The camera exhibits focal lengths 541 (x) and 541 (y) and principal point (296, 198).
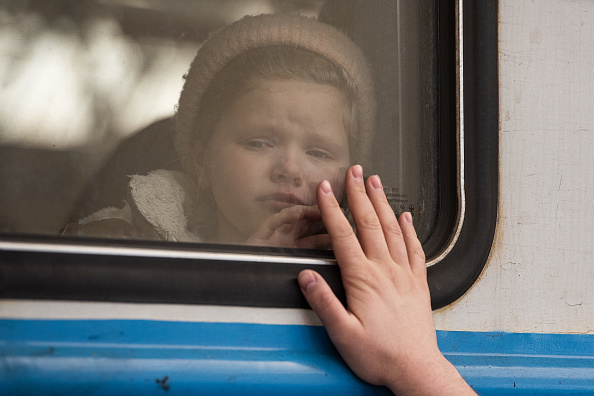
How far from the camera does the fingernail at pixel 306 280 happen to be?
0.96 meters

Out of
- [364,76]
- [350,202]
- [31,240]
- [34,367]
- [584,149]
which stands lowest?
[34,367]

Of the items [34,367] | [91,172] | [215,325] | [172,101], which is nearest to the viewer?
[34,367]

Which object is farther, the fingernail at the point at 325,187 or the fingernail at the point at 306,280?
the fingernail at the point at 325,187

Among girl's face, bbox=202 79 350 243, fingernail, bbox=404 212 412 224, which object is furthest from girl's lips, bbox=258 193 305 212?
fingernail, bbox=404 212 412 224

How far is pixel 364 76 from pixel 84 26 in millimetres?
581

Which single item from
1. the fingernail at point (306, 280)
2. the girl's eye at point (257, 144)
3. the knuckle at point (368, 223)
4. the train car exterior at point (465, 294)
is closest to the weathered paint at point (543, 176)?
the train car exterior at point (465, 294)

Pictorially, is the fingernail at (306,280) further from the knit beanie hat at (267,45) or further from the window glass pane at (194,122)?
the knit beanie hat at (267,45)

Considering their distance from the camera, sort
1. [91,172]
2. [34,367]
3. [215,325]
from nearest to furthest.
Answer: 1. [34,367]
2. [215,325]
3. [91,172]

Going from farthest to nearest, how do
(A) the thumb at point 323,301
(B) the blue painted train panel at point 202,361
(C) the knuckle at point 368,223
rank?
(C) the knuckle at point 368,223 < (A) the thumb at point 323,301 < (B) the blue painted train panel at point 202,361

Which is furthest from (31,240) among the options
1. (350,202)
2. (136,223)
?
(350,202)

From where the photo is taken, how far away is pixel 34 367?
0.78 meters

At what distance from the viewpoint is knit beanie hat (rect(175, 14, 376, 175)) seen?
1.10 m

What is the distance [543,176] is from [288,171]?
1.78 feet

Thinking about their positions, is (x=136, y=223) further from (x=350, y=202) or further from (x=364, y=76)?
(x=364, y=76)
